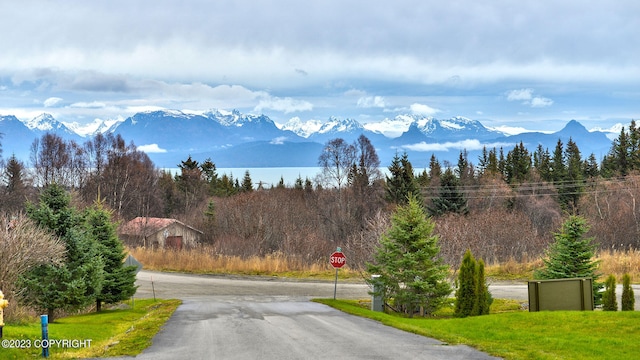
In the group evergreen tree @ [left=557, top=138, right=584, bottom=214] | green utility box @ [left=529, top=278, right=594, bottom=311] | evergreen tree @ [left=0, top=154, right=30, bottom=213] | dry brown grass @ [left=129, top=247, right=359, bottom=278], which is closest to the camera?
green utility box @ [left=529, top=278, right=594, bottom=311]

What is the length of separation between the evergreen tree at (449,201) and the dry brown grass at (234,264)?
22.7m

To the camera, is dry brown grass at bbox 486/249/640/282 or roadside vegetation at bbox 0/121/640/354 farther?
dry brown grass at bbox 486/249/640/282

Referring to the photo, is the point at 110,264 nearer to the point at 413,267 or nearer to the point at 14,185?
the point at 413,267

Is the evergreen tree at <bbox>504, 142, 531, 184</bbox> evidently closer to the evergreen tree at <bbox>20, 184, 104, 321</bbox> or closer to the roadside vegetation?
the roadside vegetation

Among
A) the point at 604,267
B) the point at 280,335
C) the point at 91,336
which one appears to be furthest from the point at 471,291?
the point at 604,267

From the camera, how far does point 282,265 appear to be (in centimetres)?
4406

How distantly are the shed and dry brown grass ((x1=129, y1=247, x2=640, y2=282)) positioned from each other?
18300mm

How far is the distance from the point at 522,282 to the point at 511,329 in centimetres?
2188

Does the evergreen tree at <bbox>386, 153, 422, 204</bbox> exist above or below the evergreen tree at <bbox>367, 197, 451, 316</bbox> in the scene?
above

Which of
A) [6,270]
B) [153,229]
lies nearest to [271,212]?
[153,229]

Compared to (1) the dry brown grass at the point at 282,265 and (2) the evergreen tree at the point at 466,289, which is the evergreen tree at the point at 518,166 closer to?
(1) the dry brown grass at the point at 282,265

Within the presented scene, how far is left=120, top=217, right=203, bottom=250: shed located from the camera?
7106cm

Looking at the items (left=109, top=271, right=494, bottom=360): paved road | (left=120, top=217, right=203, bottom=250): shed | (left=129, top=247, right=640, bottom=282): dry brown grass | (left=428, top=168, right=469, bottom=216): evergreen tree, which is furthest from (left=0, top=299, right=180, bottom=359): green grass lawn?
(left=120, top=217, right=203, bottom=250): shed

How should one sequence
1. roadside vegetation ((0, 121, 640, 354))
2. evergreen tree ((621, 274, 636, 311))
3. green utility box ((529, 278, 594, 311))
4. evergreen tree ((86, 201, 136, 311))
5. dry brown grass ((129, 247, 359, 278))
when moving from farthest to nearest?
dry brown grass ((129, 247, 359, 278)) → evergreen tree ((86, 201, 136, 311)) → roadside vegetation ((0, 121, 640, 354)) → evergreen tree ((621, 274, 636, 311)) → green utility box ((529, 278, 594, 311))
